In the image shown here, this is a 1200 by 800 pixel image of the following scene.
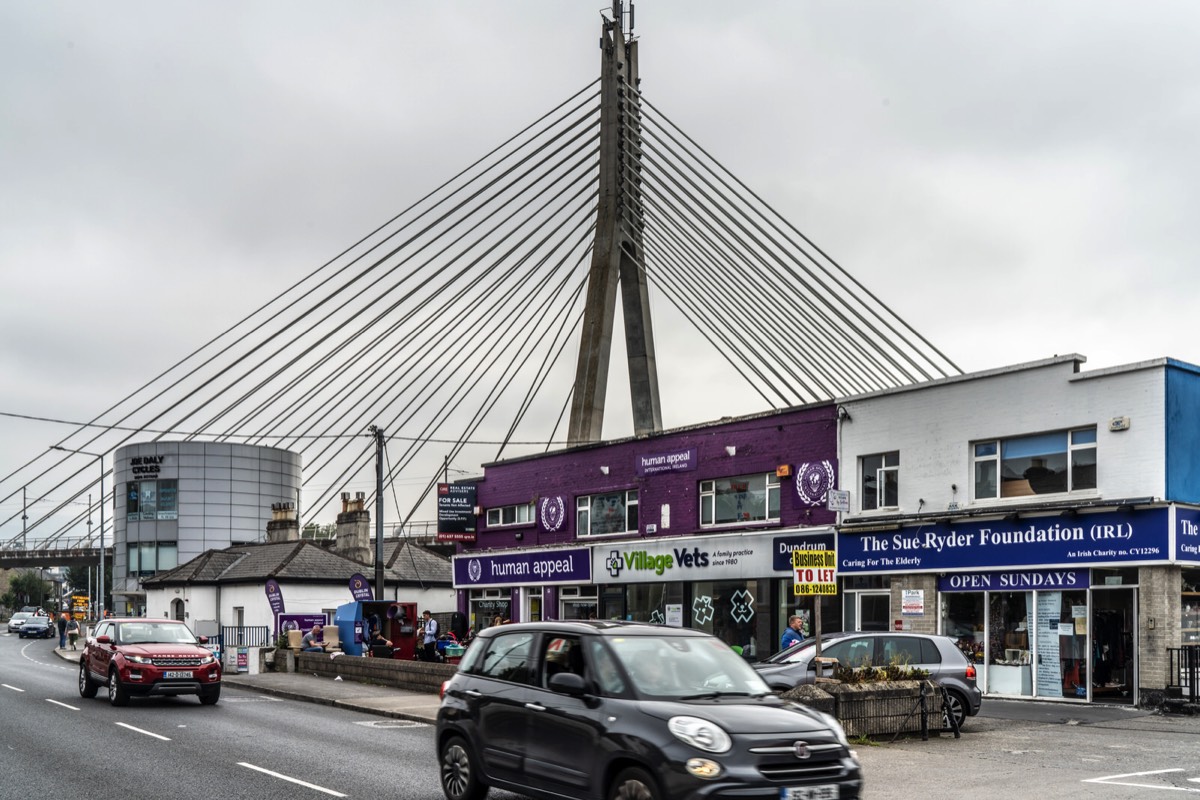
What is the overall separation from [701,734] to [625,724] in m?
0.67

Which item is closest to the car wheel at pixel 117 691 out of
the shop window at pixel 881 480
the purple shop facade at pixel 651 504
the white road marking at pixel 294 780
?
the white road marking at pixel 294 780

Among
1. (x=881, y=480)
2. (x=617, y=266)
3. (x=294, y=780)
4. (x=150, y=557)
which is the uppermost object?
(x=617, y=266)

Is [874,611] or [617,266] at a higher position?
[617,266]

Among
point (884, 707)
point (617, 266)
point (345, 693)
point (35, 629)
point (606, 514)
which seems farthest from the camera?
point (35, 629)

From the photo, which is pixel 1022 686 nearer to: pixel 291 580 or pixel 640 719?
pixel 640 719

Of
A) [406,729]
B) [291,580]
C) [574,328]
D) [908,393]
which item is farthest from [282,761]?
[291,580]

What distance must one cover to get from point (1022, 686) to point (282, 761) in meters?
15.7

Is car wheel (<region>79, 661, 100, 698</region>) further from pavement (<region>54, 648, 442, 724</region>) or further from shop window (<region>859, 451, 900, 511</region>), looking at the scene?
shop window (<region>859, 451, 900, 511</region>)

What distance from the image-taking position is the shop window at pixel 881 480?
Result: 2759 centimetres

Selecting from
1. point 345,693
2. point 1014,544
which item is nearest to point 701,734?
point 1014,544

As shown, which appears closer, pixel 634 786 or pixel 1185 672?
pixel 634 786

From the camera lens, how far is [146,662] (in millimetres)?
→ 21391

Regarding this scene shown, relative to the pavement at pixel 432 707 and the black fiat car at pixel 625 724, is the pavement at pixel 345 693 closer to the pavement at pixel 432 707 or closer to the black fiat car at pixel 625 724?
the pavement at pixel 432 707

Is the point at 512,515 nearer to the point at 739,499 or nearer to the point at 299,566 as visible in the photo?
the point at 739,499
